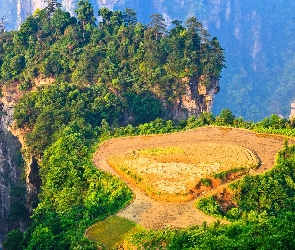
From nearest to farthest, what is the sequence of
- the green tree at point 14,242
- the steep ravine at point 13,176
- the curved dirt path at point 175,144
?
the curved dirt path at point 175,144 < the green tree at point 14,242 < the steep ravine at point 13,176

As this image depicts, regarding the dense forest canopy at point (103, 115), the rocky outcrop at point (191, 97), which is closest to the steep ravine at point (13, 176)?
the dense forest canopy at point (103, 115)

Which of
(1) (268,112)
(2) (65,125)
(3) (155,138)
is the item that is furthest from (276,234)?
(1) (268,112)

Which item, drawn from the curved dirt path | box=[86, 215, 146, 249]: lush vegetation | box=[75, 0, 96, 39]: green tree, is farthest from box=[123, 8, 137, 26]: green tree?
Result: box=[86, 215, 146, 249]: lush vegetation

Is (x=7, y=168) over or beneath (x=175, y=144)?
beneath

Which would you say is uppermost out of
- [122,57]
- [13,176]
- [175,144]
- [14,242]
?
[122,57]

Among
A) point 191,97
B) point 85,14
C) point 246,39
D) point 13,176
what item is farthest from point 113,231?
point 246,39

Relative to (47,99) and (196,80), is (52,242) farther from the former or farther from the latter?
(196,80)

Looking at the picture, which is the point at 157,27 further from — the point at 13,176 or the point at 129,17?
the point at 13,176

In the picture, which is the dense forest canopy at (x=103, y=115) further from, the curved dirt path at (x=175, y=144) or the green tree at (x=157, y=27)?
the curved dirt path at (x=175, y=144)
